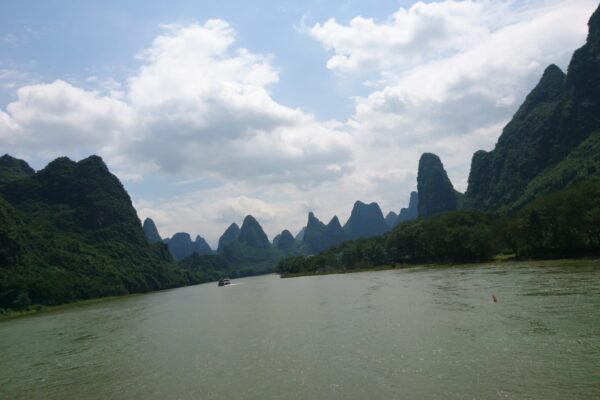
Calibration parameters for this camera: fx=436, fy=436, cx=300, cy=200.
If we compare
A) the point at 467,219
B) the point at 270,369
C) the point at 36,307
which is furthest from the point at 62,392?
the point at 467,219

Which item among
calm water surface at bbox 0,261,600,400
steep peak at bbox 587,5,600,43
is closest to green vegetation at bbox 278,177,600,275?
calm water surface at bbox 0,261,600,400

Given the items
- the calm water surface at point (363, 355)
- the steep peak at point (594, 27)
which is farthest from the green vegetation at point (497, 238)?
the steep peak at point (594, 27)

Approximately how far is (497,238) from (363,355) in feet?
302

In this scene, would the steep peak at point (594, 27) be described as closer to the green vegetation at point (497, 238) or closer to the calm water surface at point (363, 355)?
the green vegetation at point (497, 238)

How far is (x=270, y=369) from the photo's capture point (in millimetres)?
25375

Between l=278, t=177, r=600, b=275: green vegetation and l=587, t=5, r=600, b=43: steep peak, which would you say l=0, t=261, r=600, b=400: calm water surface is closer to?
l=278, t=177, r=600, b=275: green vegetation

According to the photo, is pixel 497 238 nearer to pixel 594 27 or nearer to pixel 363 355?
pixel 363 355

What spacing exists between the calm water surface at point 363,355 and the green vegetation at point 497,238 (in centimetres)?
3432

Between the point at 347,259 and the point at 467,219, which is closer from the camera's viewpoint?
the point at 467,219

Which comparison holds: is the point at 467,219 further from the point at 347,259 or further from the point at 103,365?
the point at 103,365

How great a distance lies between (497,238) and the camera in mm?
106188

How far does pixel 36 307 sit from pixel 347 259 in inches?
4197

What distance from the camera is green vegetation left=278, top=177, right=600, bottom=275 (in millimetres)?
78750

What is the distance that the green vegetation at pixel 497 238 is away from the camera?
78.8 metres
